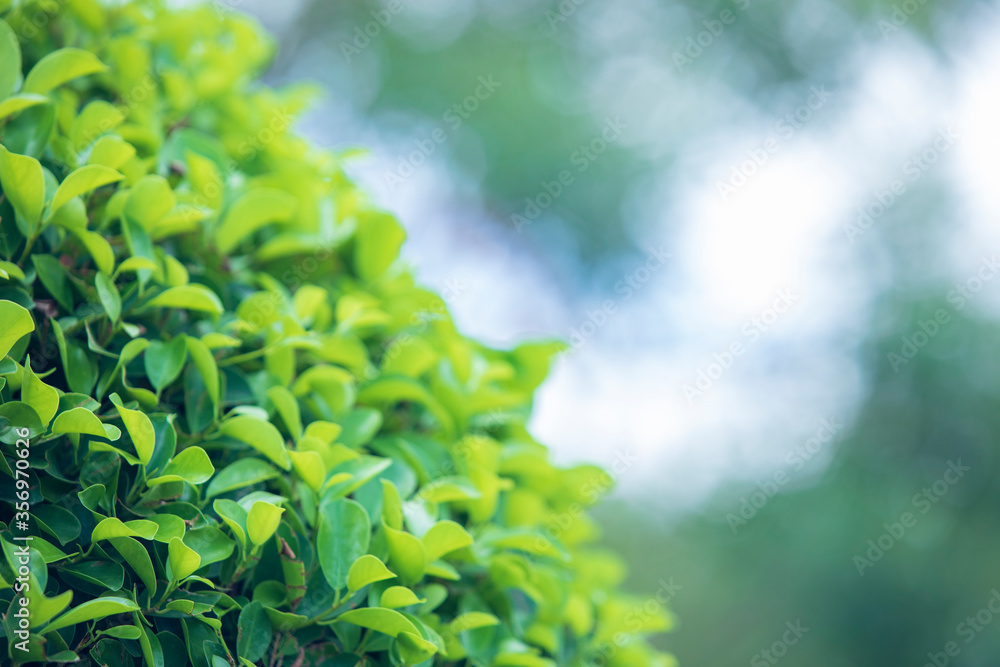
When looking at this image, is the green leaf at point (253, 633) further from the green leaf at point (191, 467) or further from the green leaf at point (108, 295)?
the green leaf at point (108, 295)

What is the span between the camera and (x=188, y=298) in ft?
2.17

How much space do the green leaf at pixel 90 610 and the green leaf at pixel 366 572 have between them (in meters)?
0.18

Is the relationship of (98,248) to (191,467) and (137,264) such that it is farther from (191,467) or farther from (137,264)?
(191,467)

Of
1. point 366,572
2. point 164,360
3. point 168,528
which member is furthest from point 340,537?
point 164,360

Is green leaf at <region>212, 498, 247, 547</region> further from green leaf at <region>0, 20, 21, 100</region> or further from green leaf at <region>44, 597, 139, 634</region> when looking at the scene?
green leaf at <region>0, 20, 21, 100</region>

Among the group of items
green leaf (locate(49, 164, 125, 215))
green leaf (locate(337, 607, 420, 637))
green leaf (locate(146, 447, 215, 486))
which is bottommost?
green leaf (locate(337, 607, 420, 637))

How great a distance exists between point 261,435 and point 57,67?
0.46 meters

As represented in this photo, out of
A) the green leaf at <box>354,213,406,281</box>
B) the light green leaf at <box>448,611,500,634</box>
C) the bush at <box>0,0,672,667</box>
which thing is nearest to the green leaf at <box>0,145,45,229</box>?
the bush at <box>0,0,672,667</box>

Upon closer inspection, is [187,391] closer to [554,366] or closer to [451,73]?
[554,366]

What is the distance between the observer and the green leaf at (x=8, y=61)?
628mm

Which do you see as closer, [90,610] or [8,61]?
[90,610]

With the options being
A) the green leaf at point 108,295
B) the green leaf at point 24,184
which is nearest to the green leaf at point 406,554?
the green leaf at point 108,295

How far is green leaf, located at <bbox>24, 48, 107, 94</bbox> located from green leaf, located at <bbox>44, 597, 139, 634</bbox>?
0.54 meters

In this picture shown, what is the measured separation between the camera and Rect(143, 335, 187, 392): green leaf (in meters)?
0.64
